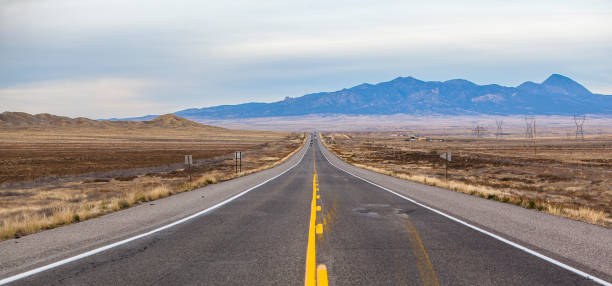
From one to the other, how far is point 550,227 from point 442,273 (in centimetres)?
522

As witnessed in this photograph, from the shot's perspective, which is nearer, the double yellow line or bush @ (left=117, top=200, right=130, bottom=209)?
the double yellow line

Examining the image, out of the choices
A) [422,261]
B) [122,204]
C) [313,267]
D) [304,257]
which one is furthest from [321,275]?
[122,204]

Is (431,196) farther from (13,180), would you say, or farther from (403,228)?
(13,180)

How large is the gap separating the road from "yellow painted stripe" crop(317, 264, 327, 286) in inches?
3.1

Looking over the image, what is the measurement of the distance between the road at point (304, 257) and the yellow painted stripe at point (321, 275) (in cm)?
8

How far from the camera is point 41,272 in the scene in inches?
238

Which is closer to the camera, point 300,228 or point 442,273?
point 442,273

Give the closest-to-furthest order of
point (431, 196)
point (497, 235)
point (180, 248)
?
point (180, 248) < point (497, 235) < point (431, 196)

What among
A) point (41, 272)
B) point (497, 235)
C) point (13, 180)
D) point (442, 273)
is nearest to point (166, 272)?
point (41, 272)

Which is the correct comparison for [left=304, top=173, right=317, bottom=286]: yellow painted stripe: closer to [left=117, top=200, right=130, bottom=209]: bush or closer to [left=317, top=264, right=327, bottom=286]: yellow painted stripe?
[left=317, top=264, right=327, bottom=286]: yellow painted stripe

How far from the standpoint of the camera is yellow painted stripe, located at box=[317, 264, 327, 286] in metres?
5.55

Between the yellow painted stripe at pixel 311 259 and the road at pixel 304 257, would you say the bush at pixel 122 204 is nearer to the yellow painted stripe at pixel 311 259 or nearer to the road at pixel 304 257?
the road at pixel 304 257

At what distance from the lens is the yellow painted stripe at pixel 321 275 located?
5.55m

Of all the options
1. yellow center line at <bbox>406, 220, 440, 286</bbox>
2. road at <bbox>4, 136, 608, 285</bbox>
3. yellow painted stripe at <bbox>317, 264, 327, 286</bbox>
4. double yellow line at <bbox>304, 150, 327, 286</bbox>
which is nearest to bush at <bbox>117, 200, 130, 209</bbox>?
road at <bbox>4, 136, 608, 285</bbox>
